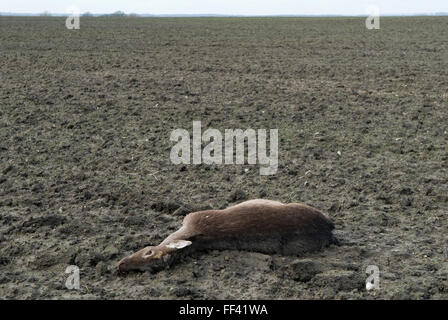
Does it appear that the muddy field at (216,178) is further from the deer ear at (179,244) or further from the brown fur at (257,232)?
the deer ear at (179,244)

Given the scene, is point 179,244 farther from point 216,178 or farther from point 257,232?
point 216,178

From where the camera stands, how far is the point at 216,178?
291 inches

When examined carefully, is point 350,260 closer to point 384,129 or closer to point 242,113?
point 384,129

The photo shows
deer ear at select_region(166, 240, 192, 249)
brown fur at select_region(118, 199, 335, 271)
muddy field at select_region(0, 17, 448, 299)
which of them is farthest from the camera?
brown fur at select_region(118, 199, 335, 271)

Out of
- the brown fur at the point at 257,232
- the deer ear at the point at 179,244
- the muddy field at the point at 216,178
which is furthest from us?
Result: the brown fur at the point at 257,232

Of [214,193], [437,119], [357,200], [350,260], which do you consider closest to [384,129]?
[437,119]

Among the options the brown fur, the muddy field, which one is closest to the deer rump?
the brown fur

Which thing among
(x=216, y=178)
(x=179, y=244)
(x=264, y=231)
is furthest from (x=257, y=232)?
(x=216, y=178)

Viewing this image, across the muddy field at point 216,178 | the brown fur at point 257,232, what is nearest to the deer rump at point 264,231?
the brown fur at point 257,232

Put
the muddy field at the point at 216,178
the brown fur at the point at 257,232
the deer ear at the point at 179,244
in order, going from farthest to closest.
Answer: the brown fur at the point at 257,232, the deer ear at the point at 179,244, the muddy field at the point at 216,178

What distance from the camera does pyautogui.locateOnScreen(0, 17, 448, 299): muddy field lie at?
4828mm

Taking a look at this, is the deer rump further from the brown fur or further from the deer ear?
the deer ear

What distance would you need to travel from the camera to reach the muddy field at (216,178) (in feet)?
15.8
